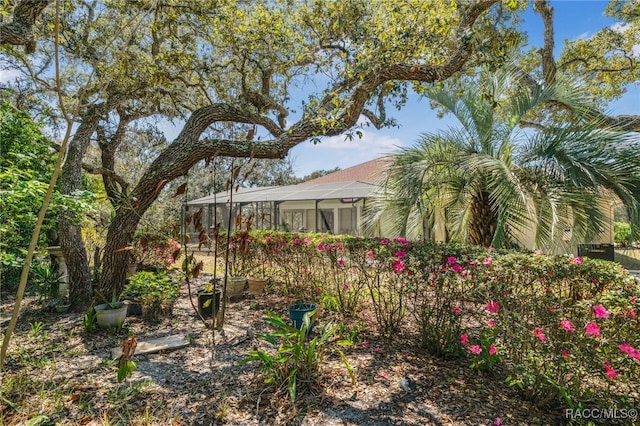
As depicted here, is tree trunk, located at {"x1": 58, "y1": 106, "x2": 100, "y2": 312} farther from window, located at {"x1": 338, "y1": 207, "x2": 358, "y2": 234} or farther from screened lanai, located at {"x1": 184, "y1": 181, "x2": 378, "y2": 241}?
window, located at {"x1": 338, "y1": 207, "x2": 358, "y2": 234}

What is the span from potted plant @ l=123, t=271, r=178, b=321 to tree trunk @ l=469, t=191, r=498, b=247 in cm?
461

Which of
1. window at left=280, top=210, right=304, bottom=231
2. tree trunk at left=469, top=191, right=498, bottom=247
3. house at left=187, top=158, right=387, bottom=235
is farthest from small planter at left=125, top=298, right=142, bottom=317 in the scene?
window at left=280, top=210, right=304, bottom=231

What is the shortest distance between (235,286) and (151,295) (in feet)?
5.27

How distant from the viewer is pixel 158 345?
12.4ft

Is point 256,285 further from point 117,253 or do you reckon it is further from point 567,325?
point 567,325

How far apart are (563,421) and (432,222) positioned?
3.73m

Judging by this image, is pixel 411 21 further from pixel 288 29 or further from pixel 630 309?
pixel 630 309

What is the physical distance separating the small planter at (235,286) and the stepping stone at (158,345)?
70.3 inches

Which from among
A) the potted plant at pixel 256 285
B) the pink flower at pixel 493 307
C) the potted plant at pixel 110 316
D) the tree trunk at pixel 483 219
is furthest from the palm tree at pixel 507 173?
the potted plant at pixel 110 316

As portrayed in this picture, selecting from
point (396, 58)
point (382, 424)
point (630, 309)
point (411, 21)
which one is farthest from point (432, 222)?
point (382, 424)

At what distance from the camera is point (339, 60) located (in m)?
6.49

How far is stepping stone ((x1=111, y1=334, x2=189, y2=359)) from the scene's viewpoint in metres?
3.58

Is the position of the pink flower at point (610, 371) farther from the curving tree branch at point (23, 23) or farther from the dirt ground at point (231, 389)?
the curving tree branch at point (23, 23)

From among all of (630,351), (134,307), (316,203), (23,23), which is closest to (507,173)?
(630,351)
